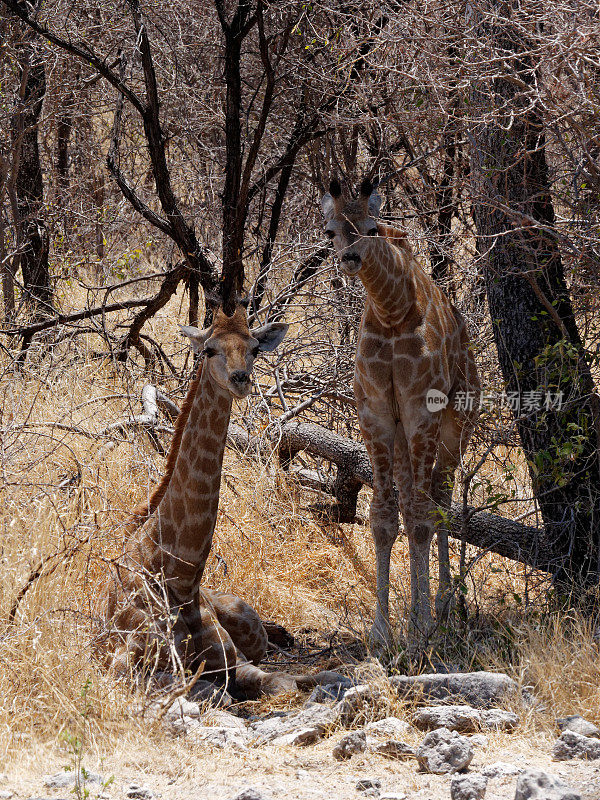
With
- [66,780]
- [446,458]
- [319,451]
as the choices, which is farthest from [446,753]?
[319,451]

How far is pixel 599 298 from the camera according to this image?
6176 mm

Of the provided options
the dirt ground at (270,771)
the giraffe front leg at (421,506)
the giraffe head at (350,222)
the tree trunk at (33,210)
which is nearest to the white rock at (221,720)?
the dirt ground at (270,771)

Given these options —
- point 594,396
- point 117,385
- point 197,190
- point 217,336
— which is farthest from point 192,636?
point 197,190

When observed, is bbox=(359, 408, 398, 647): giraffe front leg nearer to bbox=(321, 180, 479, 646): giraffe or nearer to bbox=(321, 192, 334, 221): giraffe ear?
bbox=(321, 180, 479, 646): giraffe

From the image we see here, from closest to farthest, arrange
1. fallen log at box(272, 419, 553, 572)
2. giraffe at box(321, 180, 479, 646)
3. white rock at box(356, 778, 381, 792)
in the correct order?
white rock at box(356, 778, 381, 792) < giraffe at box(321, 180, 479, 646) < fallen log at box(272, 419, 553, 572)

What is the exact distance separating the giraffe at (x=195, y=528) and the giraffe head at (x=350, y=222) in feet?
2.05

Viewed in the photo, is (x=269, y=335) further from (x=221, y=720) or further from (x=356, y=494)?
(x=356, y=494)

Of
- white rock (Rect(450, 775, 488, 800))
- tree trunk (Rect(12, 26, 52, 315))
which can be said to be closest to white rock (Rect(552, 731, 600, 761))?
white rock (Rect(450, 775, 488, 800))

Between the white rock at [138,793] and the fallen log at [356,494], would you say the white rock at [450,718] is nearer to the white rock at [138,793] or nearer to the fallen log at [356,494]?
the white rock at [138,793]

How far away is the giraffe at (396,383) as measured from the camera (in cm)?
605

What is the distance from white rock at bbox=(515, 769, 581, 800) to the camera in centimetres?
345

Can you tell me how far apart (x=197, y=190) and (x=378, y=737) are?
28.5 ft

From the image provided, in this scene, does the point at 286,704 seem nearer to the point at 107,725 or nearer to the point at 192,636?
the point at 192,636

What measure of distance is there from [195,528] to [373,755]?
1.84 meters
